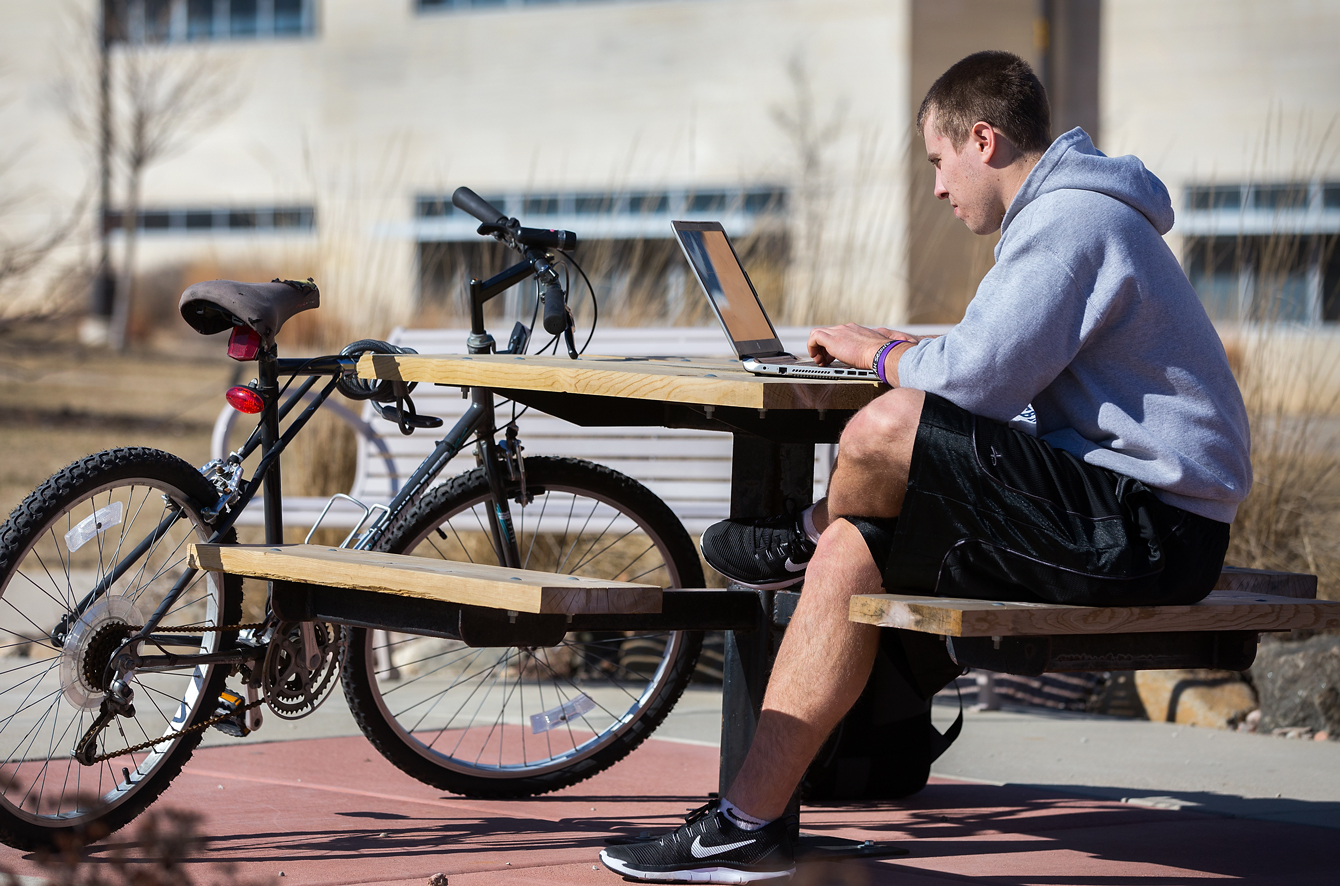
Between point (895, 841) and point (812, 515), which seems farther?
point (895, 841)

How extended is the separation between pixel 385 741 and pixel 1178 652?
6.03 ft

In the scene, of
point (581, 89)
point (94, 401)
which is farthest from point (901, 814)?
point (581, 89)

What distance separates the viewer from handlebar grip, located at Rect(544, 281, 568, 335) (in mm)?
3371

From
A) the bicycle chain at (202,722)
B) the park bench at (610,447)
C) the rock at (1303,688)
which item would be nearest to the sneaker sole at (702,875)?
the bicycle chain at (202,722)

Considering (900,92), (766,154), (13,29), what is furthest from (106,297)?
(900,92)

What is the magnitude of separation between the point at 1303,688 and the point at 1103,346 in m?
2.48

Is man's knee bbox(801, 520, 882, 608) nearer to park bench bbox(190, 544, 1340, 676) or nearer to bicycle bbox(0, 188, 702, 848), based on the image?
park bench bbox(190, 544, 1340, 676)

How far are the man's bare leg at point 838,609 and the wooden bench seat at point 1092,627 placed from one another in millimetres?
93

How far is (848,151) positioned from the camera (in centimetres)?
2364

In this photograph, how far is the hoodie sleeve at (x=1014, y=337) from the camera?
262cm

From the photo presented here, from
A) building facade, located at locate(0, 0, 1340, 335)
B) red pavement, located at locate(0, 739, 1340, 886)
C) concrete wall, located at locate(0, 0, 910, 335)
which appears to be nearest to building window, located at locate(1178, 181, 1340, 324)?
red pavement, located at locate(0, 739, 1340, 886)

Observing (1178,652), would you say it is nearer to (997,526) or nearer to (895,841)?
(997,526)

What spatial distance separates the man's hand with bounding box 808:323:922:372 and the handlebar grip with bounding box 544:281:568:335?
606mm

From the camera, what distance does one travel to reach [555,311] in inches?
133
